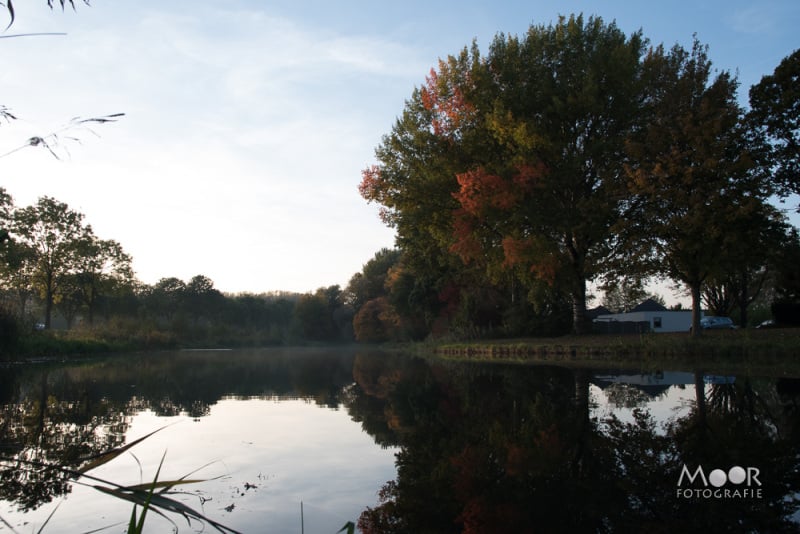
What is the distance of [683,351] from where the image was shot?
20.7 m

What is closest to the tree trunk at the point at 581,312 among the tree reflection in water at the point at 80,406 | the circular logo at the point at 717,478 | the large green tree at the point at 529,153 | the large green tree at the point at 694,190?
the large green tree at the point at 529,153

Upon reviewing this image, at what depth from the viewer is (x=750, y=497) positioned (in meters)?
4.37

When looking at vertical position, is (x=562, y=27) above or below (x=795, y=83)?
above

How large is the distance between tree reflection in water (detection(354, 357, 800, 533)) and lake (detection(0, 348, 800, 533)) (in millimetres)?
23

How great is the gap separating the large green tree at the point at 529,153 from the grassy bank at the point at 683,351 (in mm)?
2790

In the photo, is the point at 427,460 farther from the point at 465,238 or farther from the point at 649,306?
the point at 649,306

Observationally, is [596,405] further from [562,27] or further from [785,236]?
[562,27]

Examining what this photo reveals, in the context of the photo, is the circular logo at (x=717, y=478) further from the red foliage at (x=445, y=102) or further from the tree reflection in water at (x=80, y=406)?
the red foliage at (x=445, y=102)

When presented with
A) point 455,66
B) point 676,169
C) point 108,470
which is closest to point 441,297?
point 455,66

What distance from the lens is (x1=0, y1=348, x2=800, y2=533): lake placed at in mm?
4105

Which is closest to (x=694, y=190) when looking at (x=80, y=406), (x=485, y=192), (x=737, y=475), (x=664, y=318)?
(x=485, y=192)

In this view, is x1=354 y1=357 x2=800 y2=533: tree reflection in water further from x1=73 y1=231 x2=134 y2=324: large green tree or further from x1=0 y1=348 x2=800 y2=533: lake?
x1=73 y1=231 x2=134 y2=324: large green tree

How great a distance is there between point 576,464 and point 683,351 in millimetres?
17376

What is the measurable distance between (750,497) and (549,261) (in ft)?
62.8
